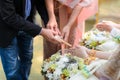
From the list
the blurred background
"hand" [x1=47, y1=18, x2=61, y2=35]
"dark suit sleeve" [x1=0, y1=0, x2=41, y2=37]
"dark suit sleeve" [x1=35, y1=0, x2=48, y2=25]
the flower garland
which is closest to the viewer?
"dark suit sleeve" [x1=0, y1=0, x2=41, y2=37]

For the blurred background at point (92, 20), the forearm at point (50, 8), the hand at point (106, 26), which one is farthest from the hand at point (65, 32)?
the blurred background at point (92, 20)

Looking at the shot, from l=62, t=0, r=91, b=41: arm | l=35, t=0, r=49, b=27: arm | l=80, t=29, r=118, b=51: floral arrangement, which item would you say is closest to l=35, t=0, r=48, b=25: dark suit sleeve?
l=35, t=0, r=49, b=27: arm

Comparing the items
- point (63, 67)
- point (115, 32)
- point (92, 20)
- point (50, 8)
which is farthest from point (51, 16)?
point (92, 20)

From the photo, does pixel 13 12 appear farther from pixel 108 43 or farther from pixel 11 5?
pixel 108 43

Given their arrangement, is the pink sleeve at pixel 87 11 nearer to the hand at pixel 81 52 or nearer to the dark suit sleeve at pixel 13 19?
the hand at pixel 81 52

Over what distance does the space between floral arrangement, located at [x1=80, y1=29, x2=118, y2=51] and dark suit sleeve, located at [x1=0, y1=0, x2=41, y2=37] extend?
39 cm

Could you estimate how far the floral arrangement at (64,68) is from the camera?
1.50 metres

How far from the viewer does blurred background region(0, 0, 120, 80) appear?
2.42 meters

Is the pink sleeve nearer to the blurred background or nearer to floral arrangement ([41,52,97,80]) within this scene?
floral arrangement ([41,52,97,80])

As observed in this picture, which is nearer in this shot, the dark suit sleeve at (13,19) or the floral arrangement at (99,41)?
the dark suit sleeve at (13,19)

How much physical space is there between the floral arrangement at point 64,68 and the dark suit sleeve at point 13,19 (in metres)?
→ 0.24

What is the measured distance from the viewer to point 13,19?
1.46 meters

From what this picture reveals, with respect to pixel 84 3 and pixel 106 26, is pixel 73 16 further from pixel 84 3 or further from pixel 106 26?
pixel 106 26

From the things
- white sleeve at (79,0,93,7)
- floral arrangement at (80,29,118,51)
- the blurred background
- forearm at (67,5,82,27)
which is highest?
white sleeve at (79,0,93,7)
